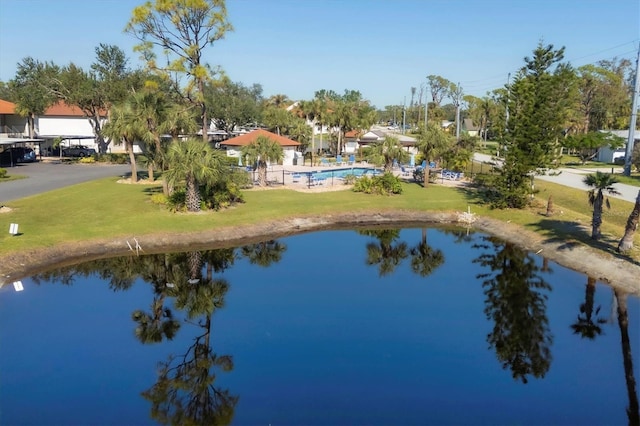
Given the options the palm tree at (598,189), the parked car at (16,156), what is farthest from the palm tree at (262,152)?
the parked car at (16,156)

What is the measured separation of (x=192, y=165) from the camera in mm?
27984

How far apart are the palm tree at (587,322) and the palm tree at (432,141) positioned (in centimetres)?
2156

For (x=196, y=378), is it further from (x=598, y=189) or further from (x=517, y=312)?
(x=598, y=189)

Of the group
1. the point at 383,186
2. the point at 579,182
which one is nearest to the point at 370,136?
the point at 579,182

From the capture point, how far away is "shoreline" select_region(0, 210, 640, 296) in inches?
829

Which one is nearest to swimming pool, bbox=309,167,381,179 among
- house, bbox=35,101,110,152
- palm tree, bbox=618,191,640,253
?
palm tree, bbox=618,191,640,253

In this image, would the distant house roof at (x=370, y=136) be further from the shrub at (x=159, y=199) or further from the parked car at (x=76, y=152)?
the shrub at (x=159, y=199)

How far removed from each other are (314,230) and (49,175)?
94.1ft

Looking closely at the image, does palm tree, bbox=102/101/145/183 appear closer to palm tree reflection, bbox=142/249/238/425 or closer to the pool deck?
the pool deck

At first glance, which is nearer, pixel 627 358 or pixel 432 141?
pixel 627 358

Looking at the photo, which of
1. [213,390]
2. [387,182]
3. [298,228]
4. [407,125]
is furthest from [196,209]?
[407,125]

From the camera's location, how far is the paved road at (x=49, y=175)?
35.3 m

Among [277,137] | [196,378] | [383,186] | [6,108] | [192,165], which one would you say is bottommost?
[196,378]

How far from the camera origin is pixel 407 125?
174 m
